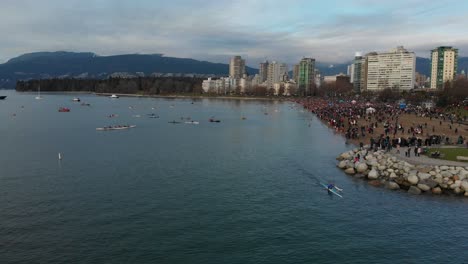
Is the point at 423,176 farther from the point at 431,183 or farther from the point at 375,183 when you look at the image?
the point at 375,183

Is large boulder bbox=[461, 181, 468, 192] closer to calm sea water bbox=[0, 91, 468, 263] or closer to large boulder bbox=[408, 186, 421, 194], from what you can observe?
calm sea water bbox=[0, 91, 468, 263]

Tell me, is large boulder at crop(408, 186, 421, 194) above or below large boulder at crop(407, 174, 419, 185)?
below

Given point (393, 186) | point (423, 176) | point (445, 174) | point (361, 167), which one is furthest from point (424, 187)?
point (361, 167)

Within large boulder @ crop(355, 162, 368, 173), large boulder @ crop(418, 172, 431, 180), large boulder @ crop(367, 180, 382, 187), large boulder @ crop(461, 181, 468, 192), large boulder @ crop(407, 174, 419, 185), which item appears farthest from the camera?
large boulder @ crop(355, 162, 368, 173)

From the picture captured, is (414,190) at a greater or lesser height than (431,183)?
lesser

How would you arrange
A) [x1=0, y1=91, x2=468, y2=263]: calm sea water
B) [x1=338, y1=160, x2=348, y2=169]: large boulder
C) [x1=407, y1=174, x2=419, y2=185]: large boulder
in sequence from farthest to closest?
[x1=338, y1=160, x2=348, y2=169]: large boulder
[x1=407, y1=174, x2=419, y2=185]: large boulder
[x1=0, y1=91, x2=468, y2=263]: calm sea water

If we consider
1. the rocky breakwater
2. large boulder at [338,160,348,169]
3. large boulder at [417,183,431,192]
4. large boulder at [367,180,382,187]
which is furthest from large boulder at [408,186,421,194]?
large boulder at [338,160,348,169]

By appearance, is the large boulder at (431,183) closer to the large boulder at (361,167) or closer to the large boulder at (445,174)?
the large boulder at (445,174)
